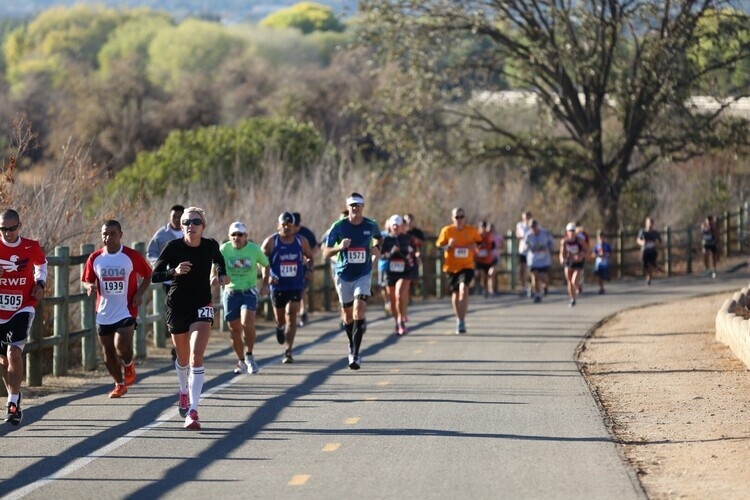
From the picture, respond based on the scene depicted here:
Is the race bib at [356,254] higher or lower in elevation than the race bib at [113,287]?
higher

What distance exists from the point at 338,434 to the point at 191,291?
6.04ft

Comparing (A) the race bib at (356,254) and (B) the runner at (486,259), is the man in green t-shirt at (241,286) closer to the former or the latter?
(A) the race bib at (356,254)

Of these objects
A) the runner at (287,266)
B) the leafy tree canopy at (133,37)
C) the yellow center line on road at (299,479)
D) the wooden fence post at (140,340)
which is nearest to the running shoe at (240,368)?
the runner at (287,266)

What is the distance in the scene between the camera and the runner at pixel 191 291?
488 inches

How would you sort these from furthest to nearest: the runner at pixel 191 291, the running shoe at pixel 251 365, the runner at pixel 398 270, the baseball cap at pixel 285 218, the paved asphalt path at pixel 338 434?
the runner at pixel 398 270 → the baseball cap at pixel 285 218 → the running shoe at pixel 251 365 → the runner at pixel 191 291 → the paved asphalt path at pixel 338 434

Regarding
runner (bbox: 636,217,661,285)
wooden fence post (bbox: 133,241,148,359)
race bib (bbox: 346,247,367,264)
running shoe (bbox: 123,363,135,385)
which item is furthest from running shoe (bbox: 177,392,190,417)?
runner (bbox: 636,217,661,285)

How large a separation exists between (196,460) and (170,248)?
8.42ft

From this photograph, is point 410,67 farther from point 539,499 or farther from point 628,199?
point 539,499

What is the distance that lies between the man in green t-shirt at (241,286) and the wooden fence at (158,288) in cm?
183

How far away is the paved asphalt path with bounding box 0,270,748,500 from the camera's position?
9438 mm

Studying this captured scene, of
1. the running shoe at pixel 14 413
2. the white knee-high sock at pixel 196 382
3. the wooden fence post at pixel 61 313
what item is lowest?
the running shoe at pixel 14 413

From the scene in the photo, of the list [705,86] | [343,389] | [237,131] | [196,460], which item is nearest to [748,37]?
[705,86]

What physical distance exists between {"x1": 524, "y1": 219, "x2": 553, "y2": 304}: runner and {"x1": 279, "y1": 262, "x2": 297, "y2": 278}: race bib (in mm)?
13439

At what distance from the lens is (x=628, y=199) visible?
50.1 metres
